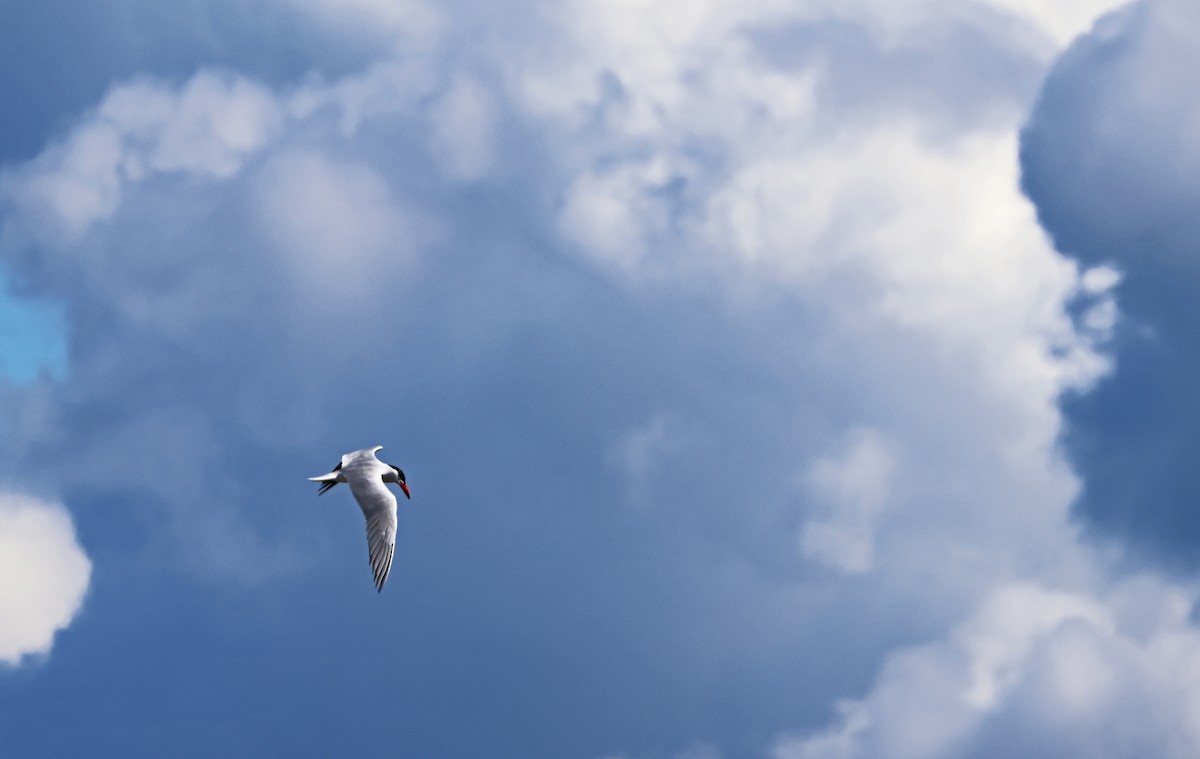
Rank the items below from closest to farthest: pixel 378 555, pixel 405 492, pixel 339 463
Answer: pixel 378 555 < pixel 339 463 < pixel 405 492

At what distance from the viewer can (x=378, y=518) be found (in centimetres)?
4659

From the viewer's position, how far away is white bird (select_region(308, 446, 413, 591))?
147ft

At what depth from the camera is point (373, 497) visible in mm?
47594

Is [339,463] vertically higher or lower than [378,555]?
higher

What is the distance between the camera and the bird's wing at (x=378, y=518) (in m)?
44.5

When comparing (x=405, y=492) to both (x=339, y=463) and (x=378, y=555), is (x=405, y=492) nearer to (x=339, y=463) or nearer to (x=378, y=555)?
(x=339, y=463)

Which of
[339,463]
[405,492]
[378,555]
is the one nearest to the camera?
[378,555]

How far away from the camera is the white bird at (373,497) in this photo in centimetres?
4491

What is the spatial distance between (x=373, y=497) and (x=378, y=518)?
1296 mm

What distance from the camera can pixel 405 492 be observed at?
2192 inches

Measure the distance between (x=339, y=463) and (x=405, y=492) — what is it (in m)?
5.45

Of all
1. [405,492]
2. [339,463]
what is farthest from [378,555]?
[405,492]

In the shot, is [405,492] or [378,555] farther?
[405,492]

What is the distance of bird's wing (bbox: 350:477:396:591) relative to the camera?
4453cm
